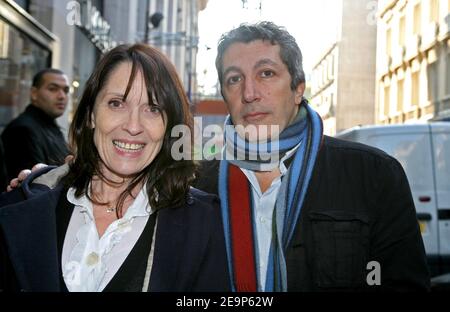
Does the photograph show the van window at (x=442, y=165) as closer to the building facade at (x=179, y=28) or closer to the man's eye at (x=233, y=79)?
the man's eye at (x=233, y=79)

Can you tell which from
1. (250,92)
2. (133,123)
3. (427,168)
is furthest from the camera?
(427,168)

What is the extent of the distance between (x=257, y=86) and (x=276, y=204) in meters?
0.41

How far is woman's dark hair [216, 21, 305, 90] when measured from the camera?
77.7 inches

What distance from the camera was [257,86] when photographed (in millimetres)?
1948

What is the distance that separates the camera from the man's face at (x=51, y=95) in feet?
12.2

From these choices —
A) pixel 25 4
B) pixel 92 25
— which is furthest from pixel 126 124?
pixel 92 25

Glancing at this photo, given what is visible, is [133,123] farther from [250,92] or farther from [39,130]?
[39,130]

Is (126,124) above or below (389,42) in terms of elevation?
below

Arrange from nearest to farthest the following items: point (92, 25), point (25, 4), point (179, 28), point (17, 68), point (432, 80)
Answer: point (432, 80) < point (17, 68) < point (25, 4) < point (92, 25) < point (179, 28)

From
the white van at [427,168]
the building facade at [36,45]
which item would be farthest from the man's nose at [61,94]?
the white van at [427,168]

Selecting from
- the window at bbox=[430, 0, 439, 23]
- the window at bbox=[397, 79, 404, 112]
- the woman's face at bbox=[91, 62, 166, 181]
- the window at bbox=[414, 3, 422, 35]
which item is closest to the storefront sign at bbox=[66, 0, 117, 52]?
the window at bbox=[397, 79, 404, 112]

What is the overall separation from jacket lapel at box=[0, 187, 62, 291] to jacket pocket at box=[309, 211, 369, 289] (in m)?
0.78
